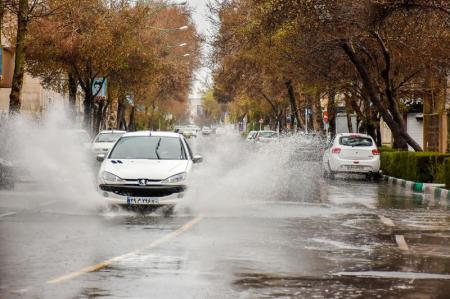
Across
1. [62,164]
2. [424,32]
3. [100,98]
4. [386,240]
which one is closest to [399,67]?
[424,32]

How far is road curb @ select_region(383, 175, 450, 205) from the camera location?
2670cm

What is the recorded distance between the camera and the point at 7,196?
24422 millimetres

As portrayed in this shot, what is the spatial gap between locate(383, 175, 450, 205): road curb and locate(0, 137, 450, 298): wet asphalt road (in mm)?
3212

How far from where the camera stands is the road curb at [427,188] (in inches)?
1051

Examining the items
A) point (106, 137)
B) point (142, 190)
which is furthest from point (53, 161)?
point (142, 190)

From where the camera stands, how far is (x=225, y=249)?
533 inches

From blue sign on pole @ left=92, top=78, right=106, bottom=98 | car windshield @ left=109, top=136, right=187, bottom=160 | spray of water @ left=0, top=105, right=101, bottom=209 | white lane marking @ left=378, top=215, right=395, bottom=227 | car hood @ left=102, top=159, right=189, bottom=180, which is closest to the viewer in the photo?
white lane marking @ left=378, top=215, right=395, bottom=227

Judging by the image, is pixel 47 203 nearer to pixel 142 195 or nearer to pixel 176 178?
pixel 142 195

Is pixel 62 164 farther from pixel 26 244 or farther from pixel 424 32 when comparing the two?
pixel 26 244

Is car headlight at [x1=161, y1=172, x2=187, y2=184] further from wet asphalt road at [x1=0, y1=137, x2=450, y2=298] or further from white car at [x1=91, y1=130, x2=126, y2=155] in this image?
white car at [x1=91, y1=130, x2=126, y2=155]

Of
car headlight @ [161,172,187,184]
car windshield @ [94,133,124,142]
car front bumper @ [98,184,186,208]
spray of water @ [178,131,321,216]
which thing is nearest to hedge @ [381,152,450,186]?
spray of water @ [178,131,321,216]

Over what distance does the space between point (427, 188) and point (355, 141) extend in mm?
7473

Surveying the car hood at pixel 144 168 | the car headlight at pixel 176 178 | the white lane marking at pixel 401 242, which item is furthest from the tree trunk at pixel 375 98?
the white lane marking at pixel 401 242

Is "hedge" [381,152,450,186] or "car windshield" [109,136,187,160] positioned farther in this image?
"hedge" [381,152,450,186]
